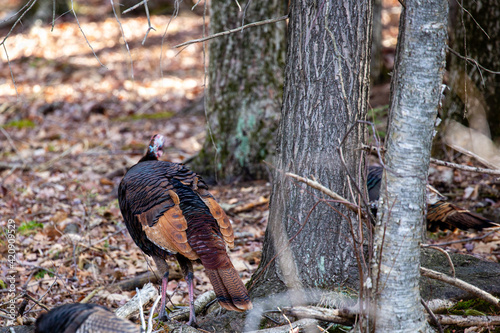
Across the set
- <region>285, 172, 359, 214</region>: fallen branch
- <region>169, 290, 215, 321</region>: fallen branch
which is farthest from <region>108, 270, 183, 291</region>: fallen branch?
<region>285, 172, 359, 214</region>: fallen branch

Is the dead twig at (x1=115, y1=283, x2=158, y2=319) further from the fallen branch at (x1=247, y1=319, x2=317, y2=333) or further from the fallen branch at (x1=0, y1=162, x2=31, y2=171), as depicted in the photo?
the fallen branch at (x1=0, y1=162, x2=31, y2=171)

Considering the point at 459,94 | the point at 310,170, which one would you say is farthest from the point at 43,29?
the point at 310,170

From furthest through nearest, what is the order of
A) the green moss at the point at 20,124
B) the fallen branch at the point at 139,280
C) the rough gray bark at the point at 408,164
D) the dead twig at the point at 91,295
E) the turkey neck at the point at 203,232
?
1. the green moss at the point at 20,124
2. the fallen branch at the point at 139,280
3. the dead twig at the point at 91,295
4. the turkey neck at the point at 203,232
5. the rough gray bark at the point at 408,164

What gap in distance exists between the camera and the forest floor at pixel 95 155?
4.99 meters

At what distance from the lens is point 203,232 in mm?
3584

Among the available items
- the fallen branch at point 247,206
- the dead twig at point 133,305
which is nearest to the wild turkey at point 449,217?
the fallen branch at point 247,206

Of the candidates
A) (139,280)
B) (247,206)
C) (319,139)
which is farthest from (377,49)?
(139,280)

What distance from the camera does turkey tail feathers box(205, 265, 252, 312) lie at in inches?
125

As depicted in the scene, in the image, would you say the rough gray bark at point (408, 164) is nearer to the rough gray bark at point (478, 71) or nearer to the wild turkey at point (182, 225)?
the wild turkey at point (182, 225)

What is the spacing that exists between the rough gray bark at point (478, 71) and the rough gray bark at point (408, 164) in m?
3.65

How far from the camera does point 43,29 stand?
15125 mm

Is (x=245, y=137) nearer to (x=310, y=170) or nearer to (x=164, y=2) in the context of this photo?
(x=310, y=170)

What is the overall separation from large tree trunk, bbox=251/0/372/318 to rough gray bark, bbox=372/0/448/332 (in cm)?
57

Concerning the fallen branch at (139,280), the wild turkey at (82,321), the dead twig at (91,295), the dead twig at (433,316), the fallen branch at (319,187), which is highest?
the fallen branch at (319,187)
